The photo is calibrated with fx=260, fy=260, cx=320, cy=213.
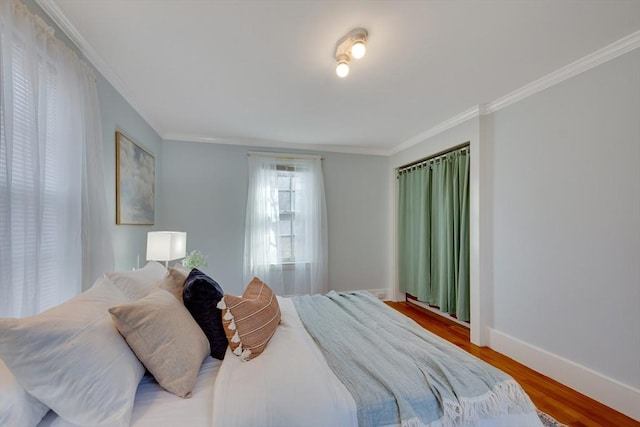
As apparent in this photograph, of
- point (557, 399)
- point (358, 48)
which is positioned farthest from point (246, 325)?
point (557, 399)

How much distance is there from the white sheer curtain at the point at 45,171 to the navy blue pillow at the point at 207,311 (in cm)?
69

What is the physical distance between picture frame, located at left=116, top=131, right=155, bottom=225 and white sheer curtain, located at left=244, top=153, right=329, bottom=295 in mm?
1213

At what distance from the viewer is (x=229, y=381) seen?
3.45ft

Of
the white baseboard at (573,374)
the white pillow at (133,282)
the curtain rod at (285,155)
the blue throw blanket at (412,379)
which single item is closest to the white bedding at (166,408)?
the white pillow at (133,282)

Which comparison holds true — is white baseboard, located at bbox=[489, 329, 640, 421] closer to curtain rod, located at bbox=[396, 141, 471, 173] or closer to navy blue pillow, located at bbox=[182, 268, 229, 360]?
curtain rod, located at bbox=[396, 141, 471, 173]

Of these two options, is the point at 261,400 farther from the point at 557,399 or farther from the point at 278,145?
the point at 278,145

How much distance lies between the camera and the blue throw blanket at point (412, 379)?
1.03 m

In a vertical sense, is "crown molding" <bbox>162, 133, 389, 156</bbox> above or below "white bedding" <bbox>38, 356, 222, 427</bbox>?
above

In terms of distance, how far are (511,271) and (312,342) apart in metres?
2.20

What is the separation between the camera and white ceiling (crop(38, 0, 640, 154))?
4.83ft

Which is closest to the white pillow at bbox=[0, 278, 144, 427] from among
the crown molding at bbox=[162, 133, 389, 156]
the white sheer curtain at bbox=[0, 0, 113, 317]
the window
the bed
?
the bed

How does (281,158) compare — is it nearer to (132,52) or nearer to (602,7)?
(132,52)

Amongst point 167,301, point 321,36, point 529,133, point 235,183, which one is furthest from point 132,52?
point 529,133

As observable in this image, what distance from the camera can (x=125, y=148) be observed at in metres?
2.41
